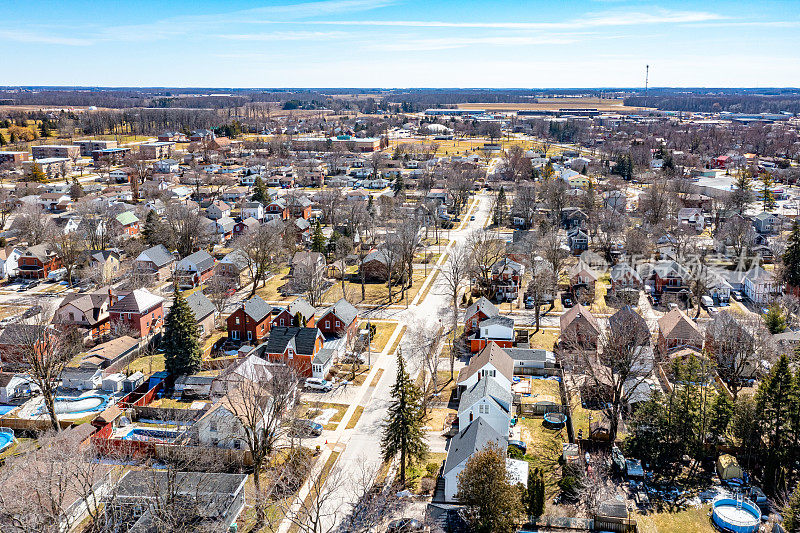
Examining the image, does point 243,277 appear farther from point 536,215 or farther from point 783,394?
point 783,394

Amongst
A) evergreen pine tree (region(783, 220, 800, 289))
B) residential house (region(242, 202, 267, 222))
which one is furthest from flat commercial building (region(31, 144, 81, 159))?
evergreen pine tree (region(783, 220, 800, 289))

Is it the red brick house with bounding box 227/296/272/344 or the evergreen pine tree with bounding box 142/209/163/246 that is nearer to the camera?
the red brick house with bounding box 227/296/272/344

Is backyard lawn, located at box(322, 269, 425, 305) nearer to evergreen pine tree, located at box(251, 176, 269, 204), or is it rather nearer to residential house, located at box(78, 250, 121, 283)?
residential house, located at box(78, 250, 121, 283)

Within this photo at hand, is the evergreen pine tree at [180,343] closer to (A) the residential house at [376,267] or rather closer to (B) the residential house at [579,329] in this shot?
(A) the residential house at [376,267]

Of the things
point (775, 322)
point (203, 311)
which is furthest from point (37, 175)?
point (775, 322)

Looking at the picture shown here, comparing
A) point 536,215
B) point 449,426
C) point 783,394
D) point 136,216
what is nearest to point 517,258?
point 536,215

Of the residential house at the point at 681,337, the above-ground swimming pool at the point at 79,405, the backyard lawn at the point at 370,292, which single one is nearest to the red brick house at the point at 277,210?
the backyard lawn at the point at 370,292

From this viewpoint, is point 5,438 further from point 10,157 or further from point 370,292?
point 10,157
